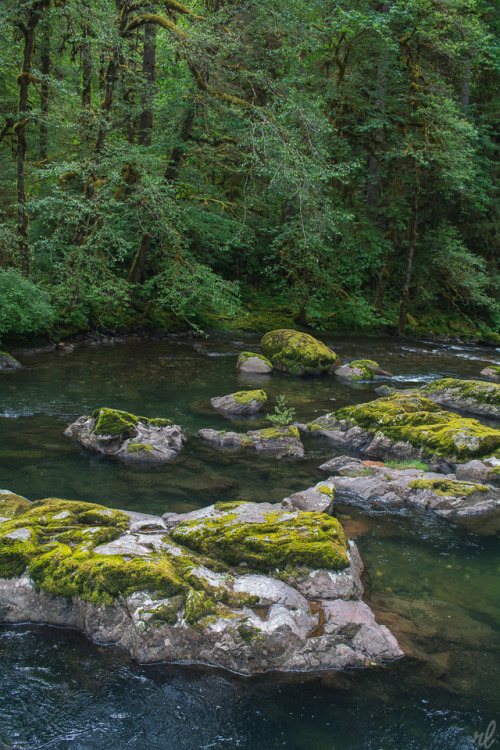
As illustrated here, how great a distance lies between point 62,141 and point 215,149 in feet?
19.8

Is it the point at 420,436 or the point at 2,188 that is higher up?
the point at 2,188

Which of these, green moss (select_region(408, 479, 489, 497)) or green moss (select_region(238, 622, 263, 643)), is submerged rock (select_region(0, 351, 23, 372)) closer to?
green moss (select_region(408, 479, 489, 497))

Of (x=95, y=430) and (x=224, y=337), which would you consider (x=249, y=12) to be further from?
(x=95, y=430)

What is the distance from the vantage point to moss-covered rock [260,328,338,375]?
16.0 meters

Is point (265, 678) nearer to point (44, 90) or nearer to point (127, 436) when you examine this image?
point (127, 436)

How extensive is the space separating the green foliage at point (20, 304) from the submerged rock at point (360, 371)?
358 inches

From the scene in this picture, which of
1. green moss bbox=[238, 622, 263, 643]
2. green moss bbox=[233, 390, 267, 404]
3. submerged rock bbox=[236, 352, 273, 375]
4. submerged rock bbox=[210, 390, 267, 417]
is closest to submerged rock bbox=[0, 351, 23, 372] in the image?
submerged rock bbox=[210, 390, 267, 417]

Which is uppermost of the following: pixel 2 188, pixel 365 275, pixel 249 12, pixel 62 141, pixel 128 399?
pixel 249 12

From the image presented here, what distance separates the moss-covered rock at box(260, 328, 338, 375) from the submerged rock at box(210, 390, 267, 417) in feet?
13.8

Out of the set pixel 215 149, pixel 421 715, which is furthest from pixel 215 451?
pixel 215 149

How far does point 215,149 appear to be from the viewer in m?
17.3

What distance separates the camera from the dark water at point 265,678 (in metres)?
3.68

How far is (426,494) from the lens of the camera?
7.41 meters

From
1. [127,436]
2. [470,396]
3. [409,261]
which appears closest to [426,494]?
[127,436]
